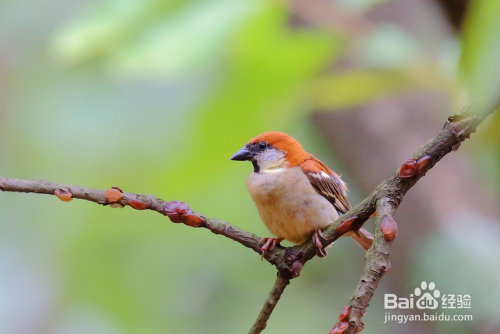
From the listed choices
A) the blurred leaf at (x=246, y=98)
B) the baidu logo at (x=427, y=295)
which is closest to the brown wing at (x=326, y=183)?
the blurred leaf at (x=246, y=98)

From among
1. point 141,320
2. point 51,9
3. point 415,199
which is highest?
point 51,9

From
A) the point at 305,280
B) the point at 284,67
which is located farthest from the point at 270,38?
the point at 305,280

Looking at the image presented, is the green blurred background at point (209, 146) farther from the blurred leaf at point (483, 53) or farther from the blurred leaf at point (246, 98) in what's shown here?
the blurred leaf at point (483, 53)

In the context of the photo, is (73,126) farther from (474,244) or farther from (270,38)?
(474,244)

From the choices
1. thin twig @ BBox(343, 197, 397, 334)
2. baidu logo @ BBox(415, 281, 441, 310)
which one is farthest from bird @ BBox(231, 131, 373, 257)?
thin twig @ BBox(343, 197, 397, 334)

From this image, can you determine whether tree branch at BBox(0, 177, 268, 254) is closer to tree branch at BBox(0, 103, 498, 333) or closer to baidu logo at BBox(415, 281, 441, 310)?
tree branch at BBox(0, 103, 498, 333)

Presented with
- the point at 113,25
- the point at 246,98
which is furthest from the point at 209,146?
the point at 113,25

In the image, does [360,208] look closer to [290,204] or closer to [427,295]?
[290,204]

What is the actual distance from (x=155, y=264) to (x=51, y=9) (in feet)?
7.98

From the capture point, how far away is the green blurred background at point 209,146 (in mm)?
2268

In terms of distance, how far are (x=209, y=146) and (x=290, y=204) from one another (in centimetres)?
64

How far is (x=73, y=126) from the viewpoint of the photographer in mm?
3367

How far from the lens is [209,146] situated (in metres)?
2.51

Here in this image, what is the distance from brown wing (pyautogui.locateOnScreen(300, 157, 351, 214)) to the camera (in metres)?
2.18
